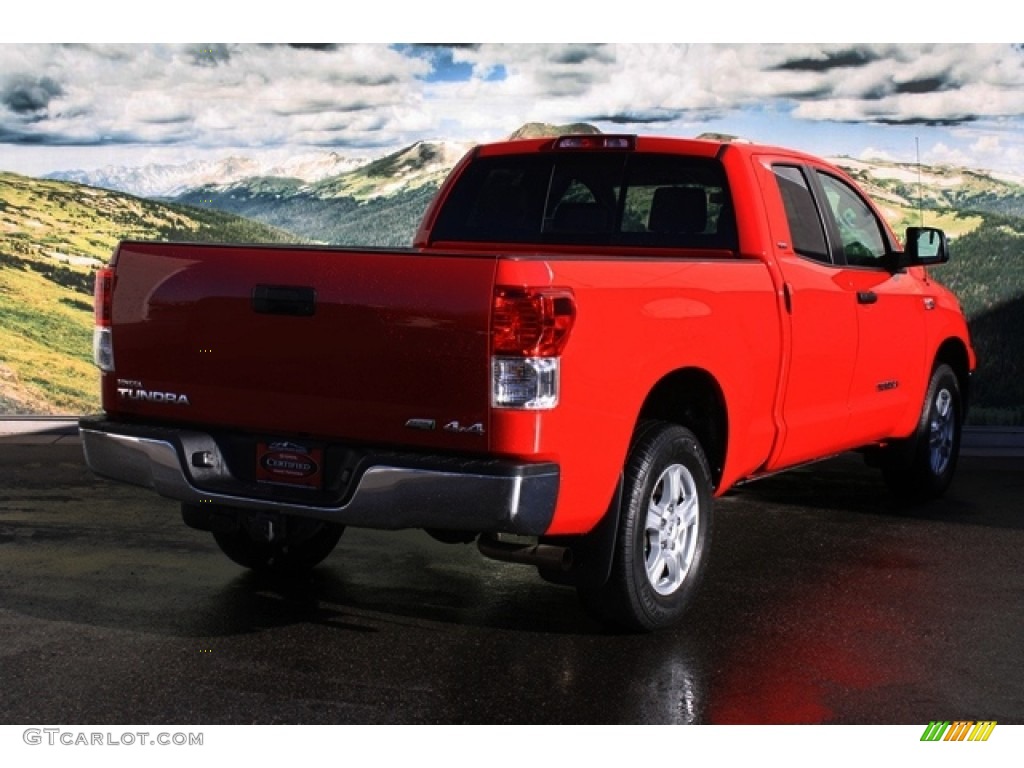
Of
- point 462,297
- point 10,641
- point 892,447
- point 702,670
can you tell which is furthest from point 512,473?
point 892,447

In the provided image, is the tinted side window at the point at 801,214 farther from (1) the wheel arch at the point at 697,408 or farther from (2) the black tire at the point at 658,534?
(2) the black tire at the point at 658,534

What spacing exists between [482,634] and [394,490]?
101 cm

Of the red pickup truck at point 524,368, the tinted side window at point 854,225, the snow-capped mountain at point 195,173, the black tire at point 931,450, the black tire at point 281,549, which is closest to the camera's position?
the red pickup truck at point 524,368

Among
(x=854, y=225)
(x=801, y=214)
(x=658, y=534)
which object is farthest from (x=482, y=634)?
(x=854, y=225)

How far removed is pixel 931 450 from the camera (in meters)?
9.34

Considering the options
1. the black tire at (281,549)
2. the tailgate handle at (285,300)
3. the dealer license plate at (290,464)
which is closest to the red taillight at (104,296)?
the tailgate handle at (285,300)

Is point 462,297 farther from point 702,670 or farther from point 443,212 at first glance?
point 443,212

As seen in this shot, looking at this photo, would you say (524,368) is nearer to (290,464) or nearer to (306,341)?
(306,341)

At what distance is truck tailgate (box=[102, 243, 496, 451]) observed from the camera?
5402 millimetres

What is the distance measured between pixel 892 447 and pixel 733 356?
2903mm

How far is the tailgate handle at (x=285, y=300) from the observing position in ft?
18.6

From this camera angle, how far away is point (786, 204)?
7.54m
